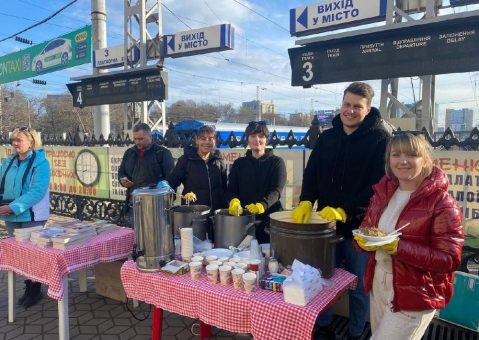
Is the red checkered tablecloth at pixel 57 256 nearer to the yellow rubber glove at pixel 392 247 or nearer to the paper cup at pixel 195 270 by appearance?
the paper cup at pixel 195 270

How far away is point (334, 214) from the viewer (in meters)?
2.00

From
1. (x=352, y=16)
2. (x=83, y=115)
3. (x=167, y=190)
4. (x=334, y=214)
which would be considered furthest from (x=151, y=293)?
(x=83, y=115)

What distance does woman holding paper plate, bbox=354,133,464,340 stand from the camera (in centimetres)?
156

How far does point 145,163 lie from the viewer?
385 cm

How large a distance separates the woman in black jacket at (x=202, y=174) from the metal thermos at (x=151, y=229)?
945 mm

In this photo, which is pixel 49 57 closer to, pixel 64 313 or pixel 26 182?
pixel 26 182

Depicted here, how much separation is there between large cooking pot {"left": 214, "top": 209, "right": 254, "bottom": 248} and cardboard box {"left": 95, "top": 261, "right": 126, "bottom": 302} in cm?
162

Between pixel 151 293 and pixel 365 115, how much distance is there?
1.69m

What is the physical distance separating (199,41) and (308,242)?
506 cm

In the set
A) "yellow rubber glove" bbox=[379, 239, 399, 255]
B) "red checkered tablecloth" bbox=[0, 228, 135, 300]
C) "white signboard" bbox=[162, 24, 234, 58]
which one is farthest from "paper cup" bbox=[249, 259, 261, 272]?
"white signboard" bbox=[162, 24, 234, 58]

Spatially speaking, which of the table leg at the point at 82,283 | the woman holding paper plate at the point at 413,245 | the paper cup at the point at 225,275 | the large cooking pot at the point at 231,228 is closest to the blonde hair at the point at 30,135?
the table leg at the point at 82,283

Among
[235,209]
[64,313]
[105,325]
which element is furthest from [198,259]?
[105,325]

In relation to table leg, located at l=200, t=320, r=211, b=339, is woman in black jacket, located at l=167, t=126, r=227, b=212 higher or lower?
higher

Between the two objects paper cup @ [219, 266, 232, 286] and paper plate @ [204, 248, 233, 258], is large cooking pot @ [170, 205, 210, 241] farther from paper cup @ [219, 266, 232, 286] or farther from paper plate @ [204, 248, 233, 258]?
paper cup @ [219, 266, 232, 286]
